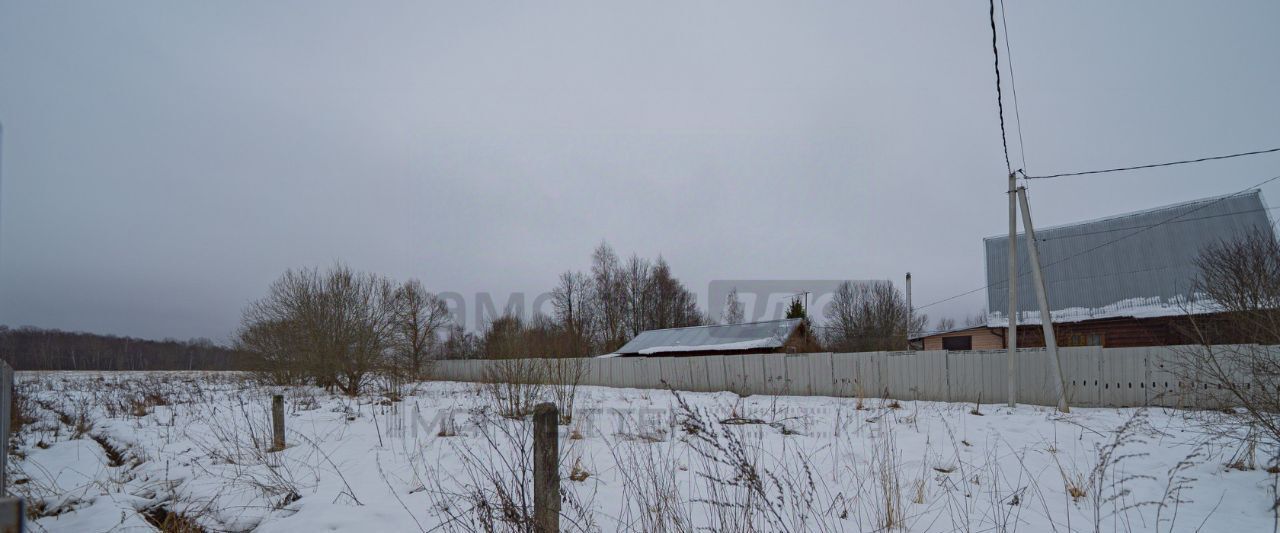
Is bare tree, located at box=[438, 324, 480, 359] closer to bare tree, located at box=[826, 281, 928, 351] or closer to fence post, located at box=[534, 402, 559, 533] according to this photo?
bare tree, located at box=[826, 281, 928, 351]

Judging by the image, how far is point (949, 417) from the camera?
967 centimetres

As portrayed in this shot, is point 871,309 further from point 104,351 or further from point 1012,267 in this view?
point 104,351

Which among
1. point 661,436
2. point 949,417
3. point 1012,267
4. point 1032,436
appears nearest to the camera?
point 661,436

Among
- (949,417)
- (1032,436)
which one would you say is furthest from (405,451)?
(949,417)

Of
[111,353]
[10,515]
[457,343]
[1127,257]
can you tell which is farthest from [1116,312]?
[111,353]

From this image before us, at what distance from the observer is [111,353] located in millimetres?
48906

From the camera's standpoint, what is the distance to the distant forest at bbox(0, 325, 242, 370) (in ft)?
136

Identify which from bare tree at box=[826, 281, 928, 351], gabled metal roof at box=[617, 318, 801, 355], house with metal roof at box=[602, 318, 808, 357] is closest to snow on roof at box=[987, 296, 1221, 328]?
house with metal roof at box=[602, 318, 808, 357]

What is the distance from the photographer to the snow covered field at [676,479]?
3676 mm

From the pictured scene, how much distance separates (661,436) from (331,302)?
656 inches

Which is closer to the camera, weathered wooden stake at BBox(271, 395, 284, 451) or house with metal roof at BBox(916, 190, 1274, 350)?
weathered wooden stake at BBox(271, 395, 284, 451)

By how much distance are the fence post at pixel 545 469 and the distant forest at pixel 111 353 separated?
45.7 meters

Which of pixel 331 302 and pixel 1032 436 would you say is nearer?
pixel 1032 436

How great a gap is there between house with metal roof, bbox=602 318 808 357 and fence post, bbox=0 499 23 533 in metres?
25.5
